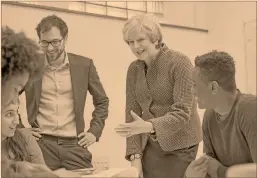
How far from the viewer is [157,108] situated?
98 cm

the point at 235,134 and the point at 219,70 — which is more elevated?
the point at 219,70

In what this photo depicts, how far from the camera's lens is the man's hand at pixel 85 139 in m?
0.94

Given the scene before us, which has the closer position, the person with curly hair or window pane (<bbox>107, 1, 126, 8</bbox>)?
the person with curly hair

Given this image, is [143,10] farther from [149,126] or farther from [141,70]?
[149,126]

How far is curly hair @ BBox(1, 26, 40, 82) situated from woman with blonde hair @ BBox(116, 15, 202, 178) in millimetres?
316

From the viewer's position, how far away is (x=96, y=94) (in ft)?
3.25

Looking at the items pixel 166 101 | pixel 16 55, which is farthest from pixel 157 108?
pixel 16 55

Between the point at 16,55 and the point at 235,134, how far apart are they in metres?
0.44

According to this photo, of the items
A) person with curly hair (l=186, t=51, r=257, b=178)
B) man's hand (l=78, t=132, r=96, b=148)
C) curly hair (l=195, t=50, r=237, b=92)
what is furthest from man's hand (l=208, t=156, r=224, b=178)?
man's hand (l=78, t=132, r=96, b=148)

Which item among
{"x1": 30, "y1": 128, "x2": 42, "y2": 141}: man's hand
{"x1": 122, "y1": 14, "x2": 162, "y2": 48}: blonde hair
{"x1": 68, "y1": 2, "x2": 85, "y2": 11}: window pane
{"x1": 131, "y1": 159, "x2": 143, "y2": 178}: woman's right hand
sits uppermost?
{"x1": 68, "y1": 2, "x2": 85, "y2": 11}: window pane

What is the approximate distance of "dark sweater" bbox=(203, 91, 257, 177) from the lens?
0.83 m

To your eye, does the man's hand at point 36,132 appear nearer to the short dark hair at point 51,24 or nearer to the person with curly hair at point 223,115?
the short dark hair at point 51,24

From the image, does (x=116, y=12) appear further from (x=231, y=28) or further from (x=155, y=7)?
(x=231, y=28)

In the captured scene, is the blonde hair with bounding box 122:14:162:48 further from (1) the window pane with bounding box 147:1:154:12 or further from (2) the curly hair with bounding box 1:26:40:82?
(2) the curly hair with bounding box 1:26:40:82
